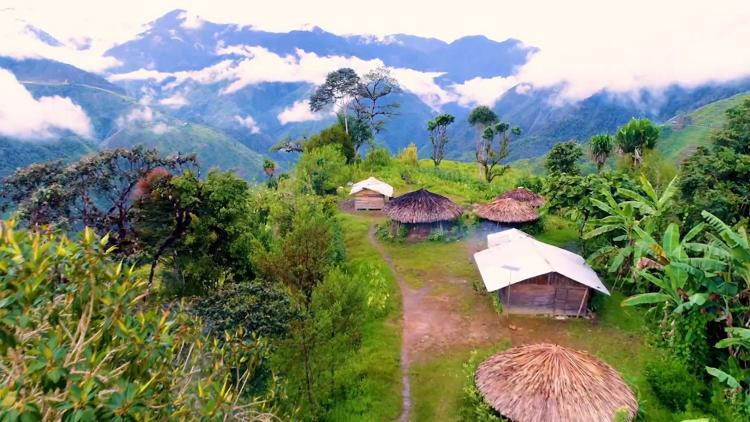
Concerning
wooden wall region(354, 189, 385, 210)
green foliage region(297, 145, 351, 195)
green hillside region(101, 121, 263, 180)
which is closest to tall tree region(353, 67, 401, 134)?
green foliage region(297, 145, 351, 195)

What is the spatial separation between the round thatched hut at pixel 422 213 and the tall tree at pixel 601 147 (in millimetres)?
12658

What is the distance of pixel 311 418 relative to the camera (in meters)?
11.7

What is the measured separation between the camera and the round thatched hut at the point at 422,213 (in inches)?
1048

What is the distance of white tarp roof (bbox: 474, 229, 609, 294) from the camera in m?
16.7

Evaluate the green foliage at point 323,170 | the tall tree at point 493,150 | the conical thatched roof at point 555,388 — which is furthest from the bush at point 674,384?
the tall tree at point 493,150

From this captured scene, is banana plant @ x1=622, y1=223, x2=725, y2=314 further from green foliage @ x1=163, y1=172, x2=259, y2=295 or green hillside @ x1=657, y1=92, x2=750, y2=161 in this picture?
green hillside @ x1=657, y1=92, x2=750, y2=161

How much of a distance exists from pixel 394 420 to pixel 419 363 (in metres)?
2.65

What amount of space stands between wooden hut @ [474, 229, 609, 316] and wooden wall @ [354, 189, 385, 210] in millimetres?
17325

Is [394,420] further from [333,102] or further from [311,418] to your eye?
[333,102]

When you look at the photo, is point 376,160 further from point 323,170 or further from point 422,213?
point 422,213

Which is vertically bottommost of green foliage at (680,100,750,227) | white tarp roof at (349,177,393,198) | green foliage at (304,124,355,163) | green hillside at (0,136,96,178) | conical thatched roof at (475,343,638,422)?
green hillside at (0,136,96,178)

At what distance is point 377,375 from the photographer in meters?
14.2

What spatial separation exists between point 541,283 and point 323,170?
23764 mm

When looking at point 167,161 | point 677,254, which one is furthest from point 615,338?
point 167,161
